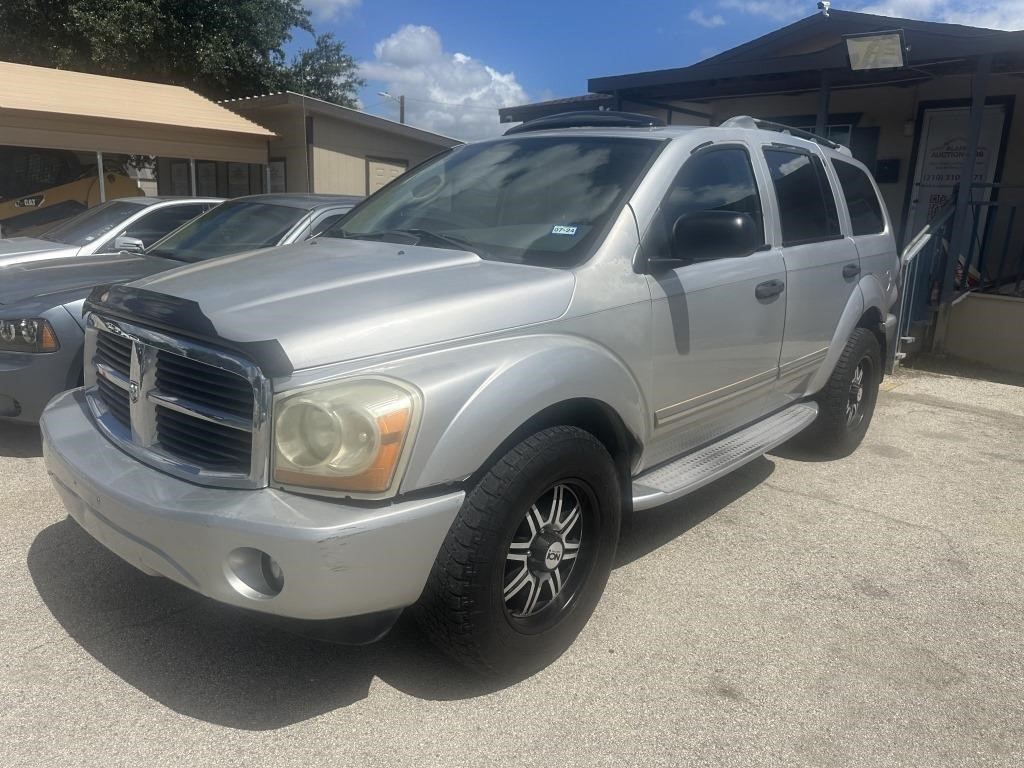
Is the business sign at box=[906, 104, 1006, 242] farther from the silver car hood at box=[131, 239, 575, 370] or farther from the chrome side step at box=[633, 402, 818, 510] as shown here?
the silver car hood at box=[131, 239, 575, 370]

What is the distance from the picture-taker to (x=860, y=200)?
16.9 ft

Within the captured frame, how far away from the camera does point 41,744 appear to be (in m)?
2.32

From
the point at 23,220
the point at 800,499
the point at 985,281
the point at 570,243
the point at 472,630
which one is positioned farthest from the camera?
the point at 23,220

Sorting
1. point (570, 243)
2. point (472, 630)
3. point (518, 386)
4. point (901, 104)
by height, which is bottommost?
point (472, 630)

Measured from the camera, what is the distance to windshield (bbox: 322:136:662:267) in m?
3.12

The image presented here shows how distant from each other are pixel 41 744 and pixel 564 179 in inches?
105

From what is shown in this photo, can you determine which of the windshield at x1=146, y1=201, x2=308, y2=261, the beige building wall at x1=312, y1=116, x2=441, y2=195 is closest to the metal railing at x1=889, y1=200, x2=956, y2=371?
the windshield at x1=146, y1=201, x2=308, y2=261

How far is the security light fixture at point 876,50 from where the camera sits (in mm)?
7844

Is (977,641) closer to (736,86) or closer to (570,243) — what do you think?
(570,243)

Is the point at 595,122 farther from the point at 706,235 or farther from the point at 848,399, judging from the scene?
the point at 848,399

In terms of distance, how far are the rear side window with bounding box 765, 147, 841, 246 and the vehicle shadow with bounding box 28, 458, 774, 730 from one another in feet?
8.84

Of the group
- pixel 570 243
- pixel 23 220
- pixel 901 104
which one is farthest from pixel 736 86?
pixel 23 220

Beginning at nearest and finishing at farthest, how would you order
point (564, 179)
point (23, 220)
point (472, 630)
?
point (472, 630)
point (564, 179)
point (23, 220)

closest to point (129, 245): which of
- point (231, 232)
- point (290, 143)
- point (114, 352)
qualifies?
point (231, 232)
